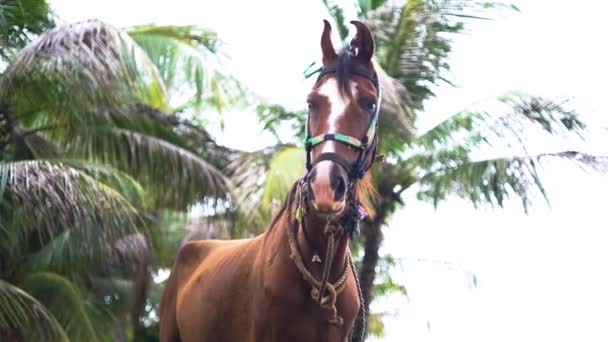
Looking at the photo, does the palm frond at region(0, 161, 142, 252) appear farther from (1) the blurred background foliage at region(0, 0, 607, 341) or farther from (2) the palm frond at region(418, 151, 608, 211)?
(2) the palm frond at region(418, 151, 608, 211)

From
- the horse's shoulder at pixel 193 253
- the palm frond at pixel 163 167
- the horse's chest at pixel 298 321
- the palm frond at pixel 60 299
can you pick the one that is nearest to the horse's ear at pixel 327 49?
the horse's chest at pixel 298 321

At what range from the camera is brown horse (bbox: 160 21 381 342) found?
12.0ft

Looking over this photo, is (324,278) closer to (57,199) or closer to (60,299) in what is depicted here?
(57,199)

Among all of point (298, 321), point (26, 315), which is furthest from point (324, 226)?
point (26, 315)

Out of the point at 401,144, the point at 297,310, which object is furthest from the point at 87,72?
the point at 297,310

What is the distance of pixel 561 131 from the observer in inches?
486

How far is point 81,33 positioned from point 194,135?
14.3 feet

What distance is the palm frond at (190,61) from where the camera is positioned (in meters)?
11.5

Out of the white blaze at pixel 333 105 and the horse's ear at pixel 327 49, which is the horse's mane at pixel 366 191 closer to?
the white blaze at pixel 333 105

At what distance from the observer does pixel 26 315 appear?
1039cm

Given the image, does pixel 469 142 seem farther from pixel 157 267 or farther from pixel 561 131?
pixel 157 267

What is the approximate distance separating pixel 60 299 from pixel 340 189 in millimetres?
10268

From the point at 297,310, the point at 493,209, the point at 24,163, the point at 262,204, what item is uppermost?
the point at 297,310

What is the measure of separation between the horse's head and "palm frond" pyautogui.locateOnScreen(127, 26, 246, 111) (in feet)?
24.7
